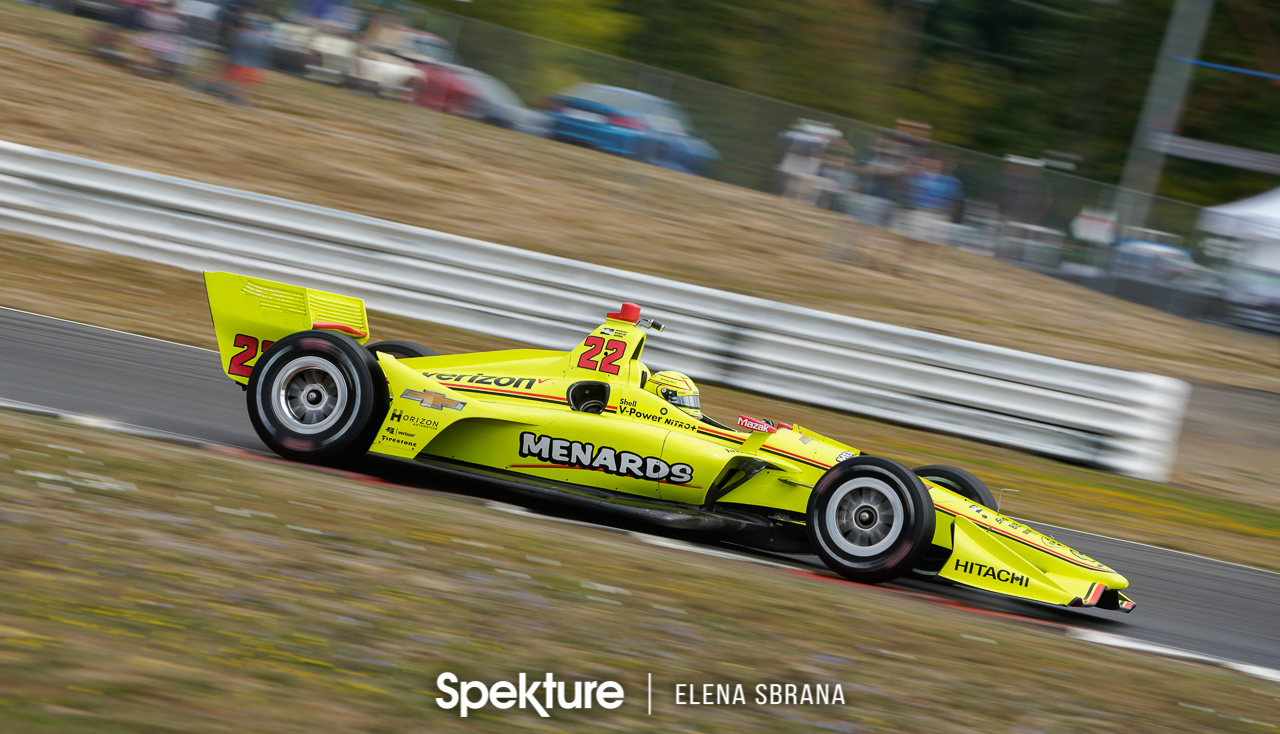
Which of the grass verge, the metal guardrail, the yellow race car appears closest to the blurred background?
the metal guardrail

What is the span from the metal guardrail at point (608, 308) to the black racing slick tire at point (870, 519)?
5.09 meters

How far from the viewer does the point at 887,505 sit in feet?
19.0

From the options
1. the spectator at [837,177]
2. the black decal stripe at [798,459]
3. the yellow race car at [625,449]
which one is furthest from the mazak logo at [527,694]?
the spectator at [837,177]

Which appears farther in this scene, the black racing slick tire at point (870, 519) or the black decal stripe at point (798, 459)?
the black decal stripe at point (798, 459)

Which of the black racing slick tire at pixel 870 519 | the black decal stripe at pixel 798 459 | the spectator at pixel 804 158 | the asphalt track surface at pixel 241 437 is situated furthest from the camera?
the spectator at pixel 804 158

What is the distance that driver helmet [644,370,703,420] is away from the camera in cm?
650

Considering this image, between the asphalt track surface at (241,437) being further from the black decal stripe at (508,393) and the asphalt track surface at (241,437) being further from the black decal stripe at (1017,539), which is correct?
the black decal stripe at (508,393)

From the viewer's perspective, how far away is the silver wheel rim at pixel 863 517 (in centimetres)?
575

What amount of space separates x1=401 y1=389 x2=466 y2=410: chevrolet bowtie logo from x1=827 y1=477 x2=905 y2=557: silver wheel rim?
6.65ft

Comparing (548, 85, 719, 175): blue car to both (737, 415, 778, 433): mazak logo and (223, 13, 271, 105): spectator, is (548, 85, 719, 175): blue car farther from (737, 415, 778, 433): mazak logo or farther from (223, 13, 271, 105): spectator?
(737, 415, 778, 433): mazak logo

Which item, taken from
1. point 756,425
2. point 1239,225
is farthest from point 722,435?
point 1239,225

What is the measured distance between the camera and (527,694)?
143 inches

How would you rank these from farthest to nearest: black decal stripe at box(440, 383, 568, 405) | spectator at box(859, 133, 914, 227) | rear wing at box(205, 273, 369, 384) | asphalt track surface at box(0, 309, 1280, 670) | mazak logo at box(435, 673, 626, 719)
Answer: spectator at box(859, 133, 914, 227)
rear wing at box(205, 273, 369, 384)
black decal stripe at box(440, 383, 568, 405)
asphalt track surface at box(0, 309, 1280, 670)
mazak logo at box(435, 673, 626, 719)

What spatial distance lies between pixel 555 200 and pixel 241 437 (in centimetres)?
928
